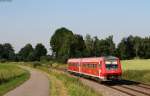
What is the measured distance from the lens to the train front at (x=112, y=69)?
38559 mm

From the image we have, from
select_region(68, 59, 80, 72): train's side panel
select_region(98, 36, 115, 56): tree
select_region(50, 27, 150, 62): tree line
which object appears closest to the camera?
select_region(68, 59, 80, 72): train's side panel

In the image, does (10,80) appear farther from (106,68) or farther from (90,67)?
(106,68)

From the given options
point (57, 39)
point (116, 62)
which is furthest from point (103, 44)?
point (116, 62)

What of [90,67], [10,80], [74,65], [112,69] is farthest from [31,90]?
[74,65]

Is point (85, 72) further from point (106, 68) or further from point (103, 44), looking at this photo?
point (103, 44)

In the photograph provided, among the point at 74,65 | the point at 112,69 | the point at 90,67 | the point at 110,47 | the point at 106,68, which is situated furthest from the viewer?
the point at 110,47

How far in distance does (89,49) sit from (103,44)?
5140mm

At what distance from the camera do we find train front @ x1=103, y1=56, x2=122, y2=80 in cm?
3856

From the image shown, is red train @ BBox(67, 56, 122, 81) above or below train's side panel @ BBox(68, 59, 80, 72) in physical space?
below

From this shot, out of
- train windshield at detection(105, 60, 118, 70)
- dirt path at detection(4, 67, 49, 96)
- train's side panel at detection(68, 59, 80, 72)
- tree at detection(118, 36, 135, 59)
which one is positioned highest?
tree at detection(118, 36, 135, 59)

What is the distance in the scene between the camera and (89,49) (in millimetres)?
148375

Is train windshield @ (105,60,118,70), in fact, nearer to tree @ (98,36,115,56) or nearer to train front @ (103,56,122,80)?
train front @ (103,56,122,80)

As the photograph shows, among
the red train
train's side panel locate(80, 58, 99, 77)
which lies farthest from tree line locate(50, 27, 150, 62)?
the red train

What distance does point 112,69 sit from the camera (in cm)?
3897
